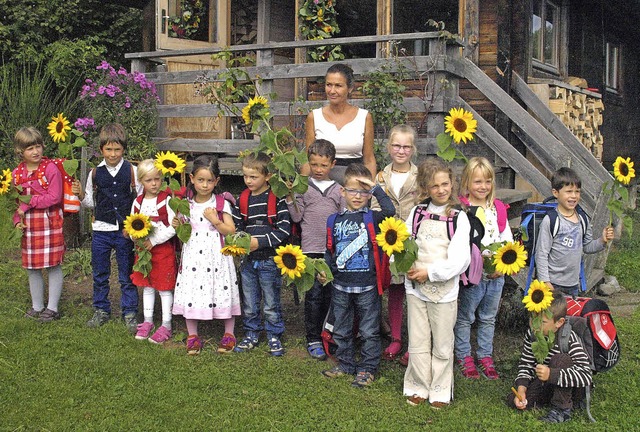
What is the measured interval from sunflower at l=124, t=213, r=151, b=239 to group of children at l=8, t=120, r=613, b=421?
19 centimetres

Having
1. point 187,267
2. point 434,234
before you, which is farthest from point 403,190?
point 187,267

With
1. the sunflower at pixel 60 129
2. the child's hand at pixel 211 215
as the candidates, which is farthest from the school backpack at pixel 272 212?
the sunflower at pixel 60 129

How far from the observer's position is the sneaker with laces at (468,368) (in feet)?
14.8

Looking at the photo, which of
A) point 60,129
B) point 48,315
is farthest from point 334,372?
point 60,129

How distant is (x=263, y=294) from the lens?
4.88m

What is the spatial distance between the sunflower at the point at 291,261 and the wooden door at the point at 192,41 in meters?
5.27

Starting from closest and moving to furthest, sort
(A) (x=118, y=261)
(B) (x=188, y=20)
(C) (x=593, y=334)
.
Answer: (C) (x=593, y=334) < (A) (x=118, y=261) < (B) (x=188, y=20)

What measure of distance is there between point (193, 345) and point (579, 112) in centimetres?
605

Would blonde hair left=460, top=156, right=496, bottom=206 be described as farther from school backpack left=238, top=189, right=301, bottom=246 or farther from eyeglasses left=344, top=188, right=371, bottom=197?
school backpack left=238, top=189, right=301, bottom=246

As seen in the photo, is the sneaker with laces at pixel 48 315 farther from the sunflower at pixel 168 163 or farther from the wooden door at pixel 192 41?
the wooden door at pixel 192 41

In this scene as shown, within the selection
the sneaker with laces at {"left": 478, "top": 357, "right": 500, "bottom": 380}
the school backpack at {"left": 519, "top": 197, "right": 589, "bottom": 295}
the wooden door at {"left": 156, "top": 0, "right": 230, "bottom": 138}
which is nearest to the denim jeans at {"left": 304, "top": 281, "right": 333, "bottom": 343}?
the sneaker with laces at {"left": 478, "top": 357, "right": 500, "bottom": 380}

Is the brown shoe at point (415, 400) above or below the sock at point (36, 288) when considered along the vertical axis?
below

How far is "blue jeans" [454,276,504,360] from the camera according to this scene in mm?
4527

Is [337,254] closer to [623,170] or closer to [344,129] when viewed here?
[344,129]
